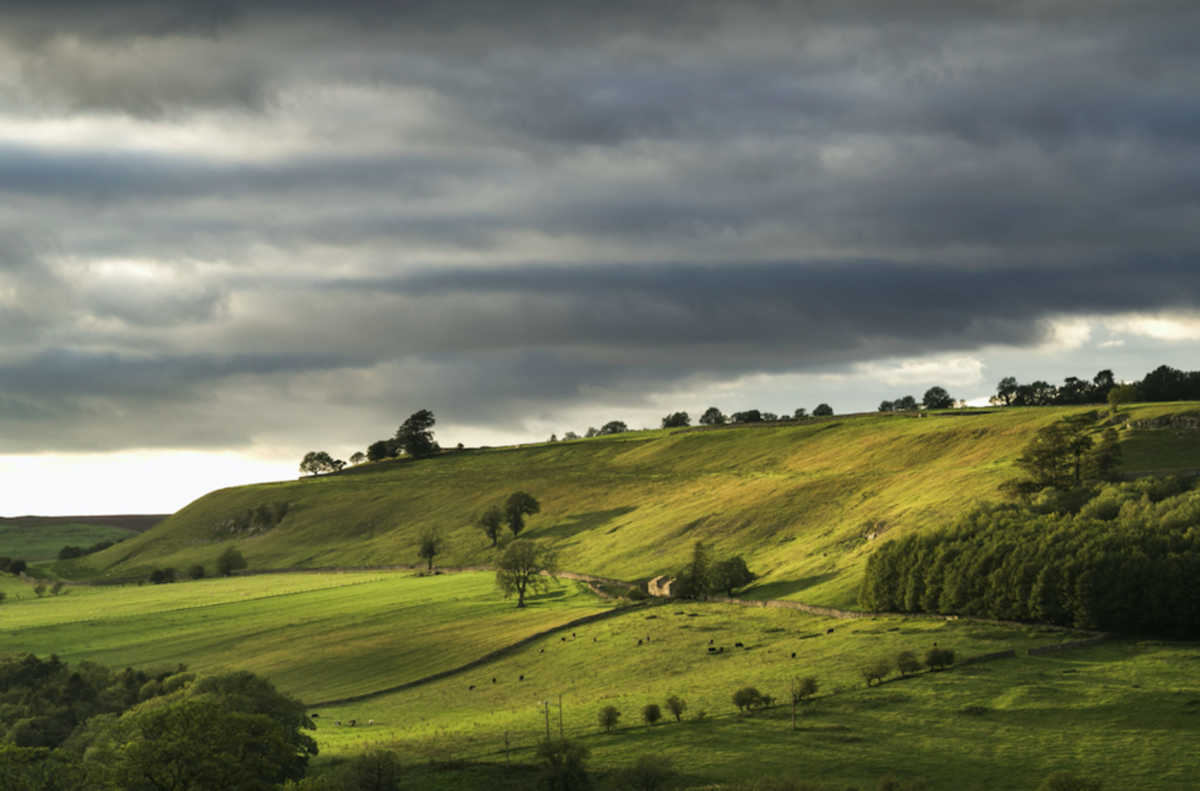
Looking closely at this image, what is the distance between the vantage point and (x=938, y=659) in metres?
83.6

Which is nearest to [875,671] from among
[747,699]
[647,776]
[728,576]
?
[747,699]

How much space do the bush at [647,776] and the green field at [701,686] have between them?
4.48 feet

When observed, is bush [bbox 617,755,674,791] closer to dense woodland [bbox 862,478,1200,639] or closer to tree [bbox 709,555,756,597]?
dense woodland [bbox 862,478,1200,639]

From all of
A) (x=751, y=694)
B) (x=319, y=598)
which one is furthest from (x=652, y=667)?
(x=319, y=598)

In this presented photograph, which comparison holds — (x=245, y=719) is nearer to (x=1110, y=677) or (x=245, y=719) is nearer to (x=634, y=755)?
(x=634, y=755)

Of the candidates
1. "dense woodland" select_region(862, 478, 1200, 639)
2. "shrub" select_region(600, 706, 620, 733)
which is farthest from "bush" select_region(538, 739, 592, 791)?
"dense woodland" select_region(862, 478, 1200, 639)

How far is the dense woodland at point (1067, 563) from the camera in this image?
90.8m

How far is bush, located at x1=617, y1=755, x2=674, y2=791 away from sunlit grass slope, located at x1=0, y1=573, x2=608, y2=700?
47391 millimetres

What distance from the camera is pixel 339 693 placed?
10588 centimetres

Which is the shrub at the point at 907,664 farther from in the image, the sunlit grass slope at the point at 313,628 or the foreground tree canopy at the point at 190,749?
the sunlit grass slope at the point at 313,628

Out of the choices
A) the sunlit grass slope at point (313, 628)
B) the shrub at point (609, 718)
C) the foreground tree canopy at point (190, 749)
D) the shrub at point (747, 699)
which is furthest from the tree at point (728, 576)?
the foreground tree canopy at point (190, 749)

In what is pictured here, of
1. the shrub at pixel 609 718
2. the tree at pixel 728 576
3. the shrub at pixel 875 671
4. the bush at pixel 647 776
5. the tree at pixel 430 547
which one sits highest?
the tree at pixel 430 547

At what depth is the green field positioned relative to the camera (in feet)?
211

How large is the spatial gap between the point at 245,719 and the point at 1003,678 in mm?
55749
